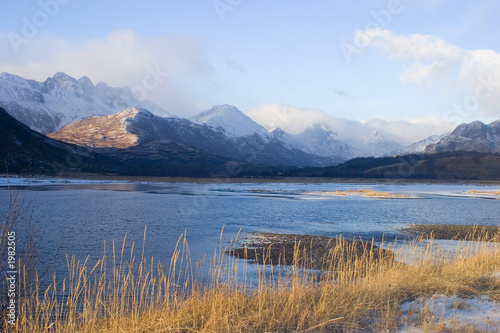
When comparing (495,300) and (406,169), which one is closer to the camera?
(495,300)

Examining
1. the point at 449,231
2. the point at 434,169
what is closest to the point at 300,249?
the point at 449,231

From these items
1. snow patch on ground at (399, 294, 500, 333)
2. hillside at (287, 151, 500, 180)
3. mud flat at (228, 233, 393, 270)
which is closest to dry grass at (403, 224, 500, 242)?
mud flat at (228, 233, 393, 270)

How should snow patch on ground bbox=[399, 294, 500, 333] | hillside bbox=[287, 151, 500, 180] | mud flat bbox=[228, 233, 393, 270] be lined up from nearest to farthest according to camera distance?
snow patch on ground bbox=[399, 294, 500, 333] → mud flat bbox=[228, 233, 393, 270] → hillside bbox=[287, 151, 500, 180]

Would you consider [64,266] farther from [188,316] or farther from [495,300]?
[495,300]

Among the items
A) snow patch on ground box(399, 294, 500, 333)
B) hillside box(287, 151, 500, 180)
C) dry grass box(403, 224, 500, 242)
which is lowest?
dry grass box(403, 224, 500, 242)

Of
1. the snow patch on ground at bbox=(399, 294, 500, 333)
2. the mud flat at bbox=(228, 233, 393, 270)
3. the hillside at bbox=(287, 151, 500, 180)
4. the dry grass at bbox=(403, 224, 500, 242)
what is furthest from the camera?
the hillside at bbox=(287, 151, 500, 180)

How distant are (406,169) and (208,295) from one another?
17902 cm

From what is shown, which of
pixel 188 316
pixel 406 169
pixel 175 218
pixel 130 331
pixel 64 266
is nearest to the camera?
pixel 130 331

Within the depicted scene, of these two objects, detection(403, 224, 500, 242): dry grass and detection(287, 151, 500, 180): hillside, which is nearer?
detection(403, 224, 500, 242): dry grass

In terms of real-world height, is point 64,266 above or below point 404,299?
below

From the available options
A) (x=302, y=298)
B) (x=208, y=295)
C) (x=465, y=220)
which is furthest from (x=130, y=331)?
(x=465, y=220)

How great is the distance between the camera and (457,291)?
30.2ft

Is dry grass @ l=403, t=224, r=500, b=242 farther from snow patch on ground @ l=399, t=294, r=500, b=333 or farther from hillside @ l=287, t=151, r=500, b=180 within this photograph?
hillside @ l=287, t=151, r=500, b=180

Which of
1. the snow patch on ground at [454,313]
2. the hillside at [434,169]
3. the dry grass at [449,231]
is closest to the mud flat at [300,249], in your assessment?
the dry grass at [449,231]
